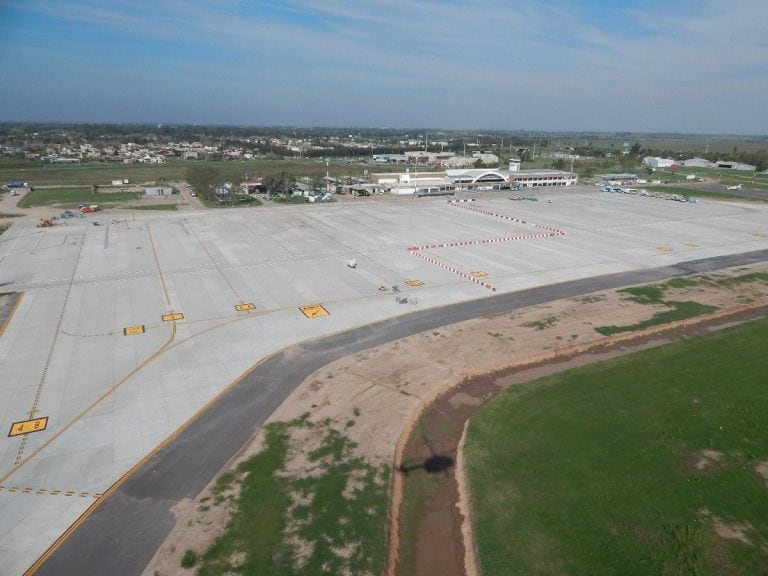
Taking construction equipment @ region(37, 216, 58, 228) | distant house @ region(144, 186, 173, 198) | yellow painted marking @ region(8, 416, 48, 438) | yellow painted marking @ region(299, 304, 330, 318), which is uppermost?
distant house @ region(144, 186, 173, 198)

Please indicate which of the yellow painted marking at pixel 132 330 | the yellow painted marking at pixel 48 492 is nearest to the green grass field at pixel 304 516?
the yellow painted marking at pixel 48 492

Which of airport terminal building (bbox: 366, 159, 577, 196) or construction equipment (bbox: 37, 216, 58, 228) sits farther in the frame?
airport terminal building (bbox: 366, 159, 577, 196)

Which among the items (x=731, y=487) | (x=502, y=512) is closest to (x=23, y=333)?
(x=502, y=512)

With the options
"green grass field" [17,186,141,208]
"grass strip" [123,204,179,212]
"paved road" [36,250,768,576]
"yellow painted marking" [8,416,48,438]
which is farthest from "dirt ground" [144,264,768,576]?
"green grass field" [17,186,141,208]

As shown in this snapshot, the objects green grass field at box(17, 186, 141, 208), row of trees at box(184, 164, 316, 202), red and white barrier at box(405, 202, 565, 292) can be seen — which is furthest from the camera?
row of trees at box(184, 164, 316, 202)

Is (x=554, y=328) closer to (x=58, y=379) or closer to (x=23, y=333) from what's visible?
(x=58, y=379)

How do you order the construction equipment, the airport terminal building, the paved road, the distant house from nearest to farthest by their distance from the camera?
1. the paved road
2. the construction equipment
3. the distant house
4. the airport terminal building

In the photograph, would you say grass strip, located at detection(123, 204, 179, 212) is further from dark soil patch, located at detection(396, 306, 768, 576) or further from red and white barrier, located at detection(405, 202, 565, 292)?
dark soil patch, located at detection(396, 306, 768, 576)
